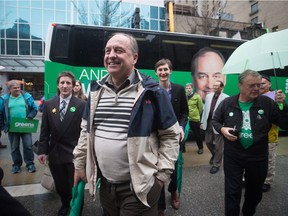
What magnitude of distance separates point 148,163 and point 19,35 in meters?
28.4

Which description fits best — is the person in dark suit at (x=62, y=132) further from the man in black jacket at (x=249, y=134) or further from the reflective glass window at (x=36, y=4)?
the reflective glass window at (x=36, y=4)

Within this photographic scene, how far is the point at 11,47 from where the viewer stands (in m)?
25.2

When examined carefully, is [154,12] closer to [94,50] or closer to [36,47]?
[36,47]

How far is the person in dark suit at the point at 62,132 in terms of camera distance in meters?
2.94

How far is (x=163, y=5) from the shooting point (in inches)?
1152

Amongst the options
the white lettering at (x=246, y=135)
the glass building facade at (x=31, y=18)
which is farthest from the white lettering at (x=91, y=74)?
the glass building facade at (x=31, y=18)

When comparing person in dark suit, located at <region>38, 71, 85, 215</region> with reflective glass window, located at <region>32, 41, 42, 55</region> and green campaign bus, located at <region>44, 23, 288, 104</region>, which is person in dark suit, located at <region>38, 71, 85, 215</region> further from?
reflective glass window, located at <region>32, 41, 42, 55</region>

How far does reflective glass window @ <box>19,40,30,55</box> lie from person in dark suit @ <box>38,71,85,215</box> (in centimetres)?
2625

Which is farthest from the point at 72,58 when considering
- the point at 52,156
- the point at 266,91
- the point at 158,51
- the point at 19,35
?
the point at 19,35

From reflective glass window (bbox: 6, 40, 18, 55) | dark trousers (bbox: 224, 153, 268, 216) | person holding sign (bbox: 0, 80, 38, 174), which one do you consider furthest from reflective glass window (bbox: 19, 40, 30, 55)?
dark trousers (bbox: 224, 153, 268, 216)

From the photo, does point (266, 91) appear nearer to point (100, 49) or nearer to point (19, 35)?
point (100, 49)

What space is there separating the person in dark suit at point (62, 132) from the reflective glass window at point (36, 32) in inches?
1040

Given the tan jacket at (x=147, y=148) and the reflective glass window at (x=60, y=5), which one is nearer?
the tan jacket at (x=147, y=148)

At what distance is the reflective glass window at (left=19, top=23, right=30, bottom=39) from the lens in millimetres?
25328
